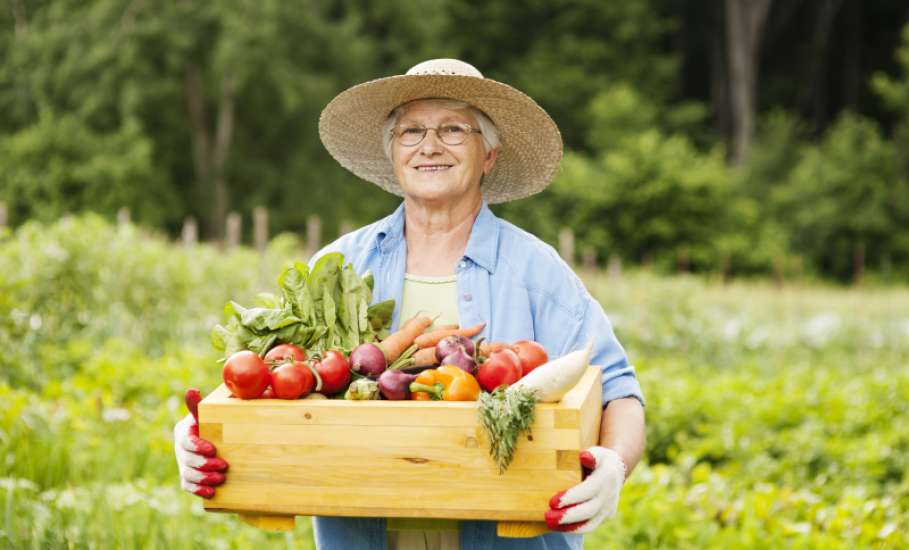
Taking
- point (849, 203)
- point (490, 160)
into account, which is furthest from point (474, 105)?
point (849, 203)

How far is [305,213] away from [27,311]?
17.2 m

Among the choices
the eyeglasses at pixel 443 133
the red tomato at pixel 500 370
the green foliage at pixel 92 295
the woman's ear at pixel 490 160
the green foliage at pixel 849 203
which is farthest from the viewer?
the green foliage at pixel 849 203

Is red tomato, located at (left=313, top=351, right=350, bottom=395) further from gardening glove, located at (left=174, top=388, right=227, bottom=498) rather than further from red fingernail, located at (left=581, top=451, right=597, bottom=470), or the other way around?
red fingernail, located at (left=581, top=451, right=597, bottom=470)

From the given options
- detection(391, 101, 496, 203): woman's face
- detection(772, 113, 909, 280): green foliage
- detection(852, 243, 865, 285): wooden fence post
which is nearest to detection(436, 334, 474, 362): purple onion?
detection(391, 101, 496, 203): woman's face

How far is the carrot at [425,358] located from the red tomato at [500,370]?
0.18 meters

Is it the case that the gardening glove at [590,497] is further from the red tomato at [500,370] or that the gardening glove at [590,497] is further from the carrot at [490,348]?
the carrot at [490,348]

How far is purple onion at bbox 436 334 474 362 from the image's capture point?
2.43 m

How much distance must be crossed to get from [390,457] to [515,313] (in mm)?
594

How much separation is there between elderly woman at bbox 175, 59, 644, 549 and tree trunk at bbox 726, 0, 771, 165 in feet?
88.1

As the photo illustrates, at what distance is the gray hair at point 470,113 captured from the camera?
279 cm

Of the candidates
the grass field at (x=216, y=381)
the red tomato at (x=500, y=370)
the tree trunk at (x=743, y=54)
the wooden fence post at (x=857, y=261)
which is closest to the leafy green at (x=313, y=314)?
the red tomato at (x=500, y=370)

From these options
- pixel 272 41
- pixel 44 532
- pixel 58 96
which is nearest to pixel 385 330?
pixel 44 532

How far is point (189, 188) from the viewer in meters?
25.7

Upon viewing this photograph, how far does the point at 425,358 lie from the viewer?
2.52m
